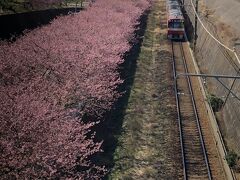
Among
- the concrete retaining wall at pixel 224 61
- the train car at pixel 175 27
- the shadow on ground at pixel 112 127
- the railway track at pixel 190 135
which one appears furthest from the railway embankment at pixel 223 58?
the shadow on ground at pixel 112 127

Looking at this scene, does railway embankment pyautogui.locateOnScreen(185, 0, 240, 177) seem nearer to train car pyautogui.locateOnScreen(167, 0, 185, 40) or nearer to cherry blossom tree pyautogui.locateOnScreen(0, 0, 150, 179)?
train car pyautogui.locateOnScreen(167, 0, 185, 40)

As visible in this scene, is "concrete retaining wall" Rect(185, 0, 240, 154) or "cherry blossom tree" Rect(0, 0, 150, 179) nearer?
"cherry blossom tree" Rect(0, 0, 150, 179)

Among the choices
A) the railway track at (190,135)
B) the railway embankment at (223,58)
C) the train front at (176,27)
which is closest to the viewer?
the railway track at (190,135)

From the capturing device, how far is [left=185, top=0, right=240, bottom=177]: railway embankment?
24.1 meters

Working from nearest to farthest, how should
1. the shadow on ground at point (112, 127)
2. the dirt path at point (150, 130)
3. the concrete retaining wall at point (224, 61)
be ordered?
the dirt path at point (150, 130), the shadow on ground at point (112, 127), the concrete retaining wall at point (224, 61)

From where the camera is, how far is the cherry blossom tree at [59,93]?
14.3 m

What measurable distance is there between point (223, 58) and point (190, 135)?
10.8 meters

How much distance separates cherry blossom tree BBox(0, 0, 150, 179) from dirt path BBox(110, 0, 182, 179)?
190 cm

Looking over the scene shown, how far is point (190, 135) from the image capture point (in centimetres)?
2416

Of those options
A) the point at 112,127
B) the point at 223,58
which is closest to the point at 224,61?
the point at 223,58

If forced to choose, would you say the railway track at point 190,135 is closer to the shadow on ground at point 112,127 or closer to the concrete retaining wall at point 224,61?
the concrete retaining wall at point 224,61

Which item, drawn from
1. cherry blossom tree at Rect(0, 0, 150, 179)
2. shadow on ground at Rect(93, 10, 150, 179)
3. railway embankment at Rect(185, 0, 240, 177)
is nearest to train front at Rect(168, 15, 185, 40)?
railway embankment at Rect(185, 0, 240, 177)

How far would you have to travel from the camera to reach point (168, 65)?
38344 mm

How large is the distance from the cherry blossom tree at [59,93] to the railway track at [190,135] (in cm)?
516
